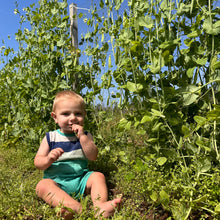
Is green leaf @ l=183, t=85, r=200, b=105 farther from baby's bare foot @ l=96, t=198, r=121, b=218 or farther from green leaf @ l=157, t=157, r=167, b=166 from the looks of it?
baby's bare foot @ l=96, t=198, r=121, b=218

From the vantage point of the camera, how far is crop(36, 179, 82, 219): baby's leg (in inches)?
59.1

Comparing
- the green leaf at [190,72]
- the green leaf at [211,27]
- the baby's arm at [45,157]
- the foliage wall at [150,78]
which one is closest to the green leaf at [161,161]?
the foliage wall at [150,78]

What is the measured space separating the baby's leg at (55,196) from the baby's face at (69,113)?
17.1 inches

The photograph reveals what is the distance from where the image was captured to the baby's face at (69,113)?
1934mm

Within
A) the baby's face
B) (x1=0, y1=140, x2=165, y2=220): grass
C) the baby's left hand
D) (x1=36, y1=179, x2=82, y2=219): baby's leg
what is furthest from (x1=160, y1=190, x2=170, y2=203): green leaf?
the baby's face

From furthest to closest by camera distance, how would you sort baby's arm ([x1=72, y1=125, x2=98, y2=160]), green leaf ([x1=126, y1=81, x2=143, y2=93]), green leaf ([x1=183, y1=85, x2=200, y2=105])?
baby's arm ([x1=72, y1=125, x2=98, y2=160]), green leaf ([x1=126, y1=81, x2=143, y2=93]), green leaf ([x1=183, y1=85, x2=200, y2=105])

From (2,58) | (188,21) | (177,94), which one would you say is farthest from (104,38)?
(2,58)

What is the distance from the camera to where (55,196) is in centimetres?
163

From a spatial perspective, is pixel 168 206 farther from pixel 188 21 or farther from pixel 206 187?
pixel 188 21

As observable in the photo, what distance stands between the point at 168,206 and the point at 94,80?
1.69 m

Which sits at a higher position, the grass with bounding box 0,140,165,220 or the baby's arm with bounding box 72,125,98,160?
the baby's arm with bounding box 72,125,98,160

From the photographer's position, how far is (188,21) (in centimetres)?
171

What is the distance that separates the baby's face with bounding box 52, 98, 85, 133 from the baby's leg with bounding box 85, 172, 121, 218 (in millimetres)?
422

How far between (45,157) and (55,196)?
1.07ft
